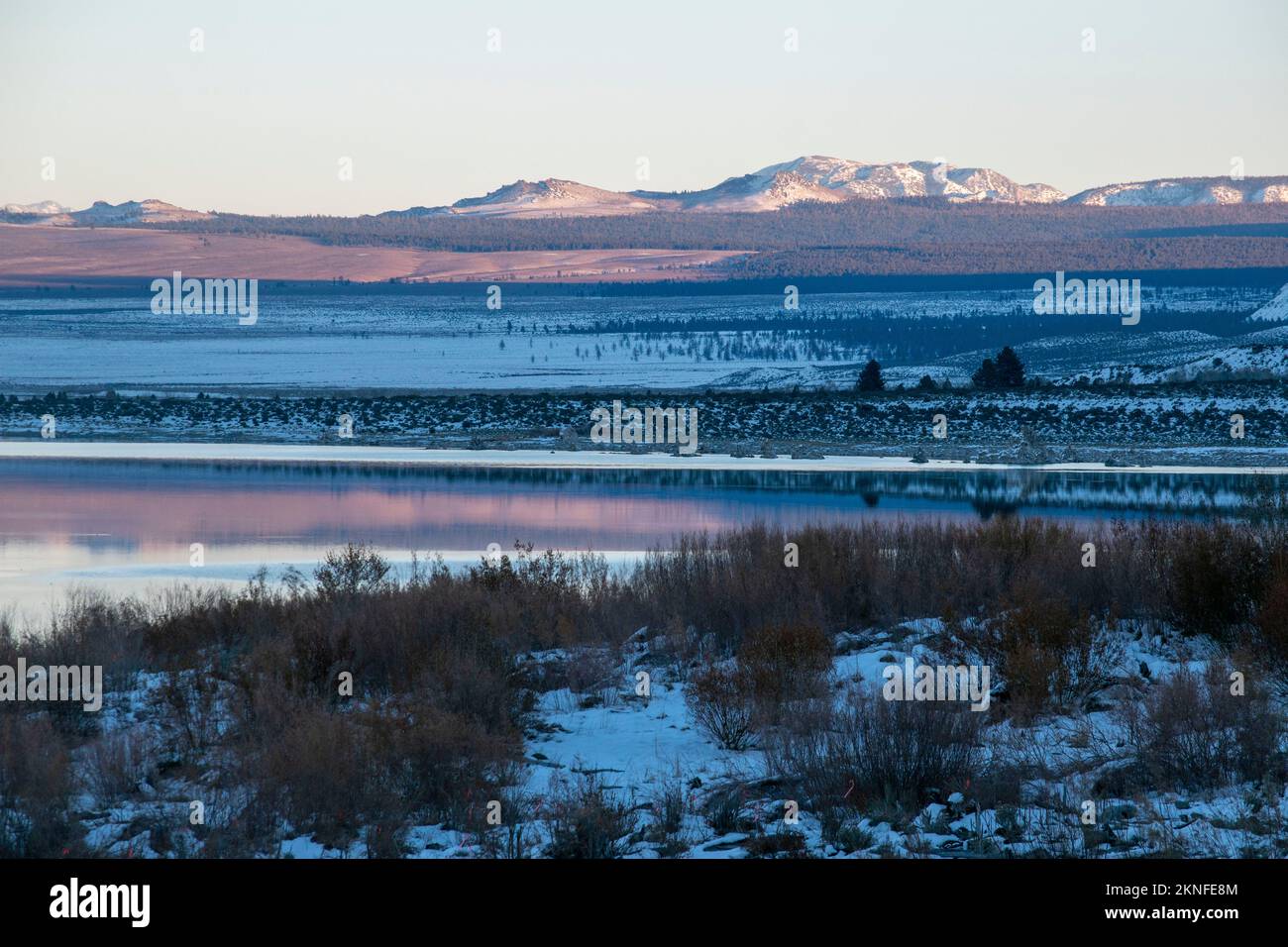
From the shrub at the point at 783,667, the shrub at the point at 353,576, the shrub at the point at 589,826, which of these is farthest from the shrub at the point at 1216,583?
the shrub at the point at 353,576

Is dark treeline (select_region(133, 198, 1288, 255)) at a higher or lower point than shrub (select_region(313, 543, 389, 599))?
higher

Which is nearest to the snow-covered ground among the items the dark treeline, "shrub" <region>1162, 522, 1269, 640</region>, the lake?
"shrub" <region>1162, 522, 1269, 640</region>

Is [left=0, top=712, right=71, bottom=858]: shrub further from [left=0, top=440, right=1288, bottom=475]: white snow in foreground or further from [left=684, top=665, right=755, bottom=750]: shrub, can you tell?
[left=0, top=440, right=1288, bottom=475]: white snow in foreground

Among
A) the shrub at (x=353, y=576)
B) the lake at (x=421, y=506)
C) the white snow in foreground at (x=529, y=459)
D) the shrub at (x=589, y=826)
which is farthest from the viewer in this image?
the white snow in foreground at (x=529, y=459)

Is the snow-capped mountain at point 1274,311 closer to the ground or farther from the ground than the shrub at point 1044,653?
farther from the ground

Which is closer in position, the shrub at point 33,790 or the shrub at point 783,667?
the shrub at point 33,790

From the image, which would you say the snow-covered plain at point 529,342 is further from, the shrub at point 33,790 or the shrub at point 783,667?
the shrub at point 33,790
